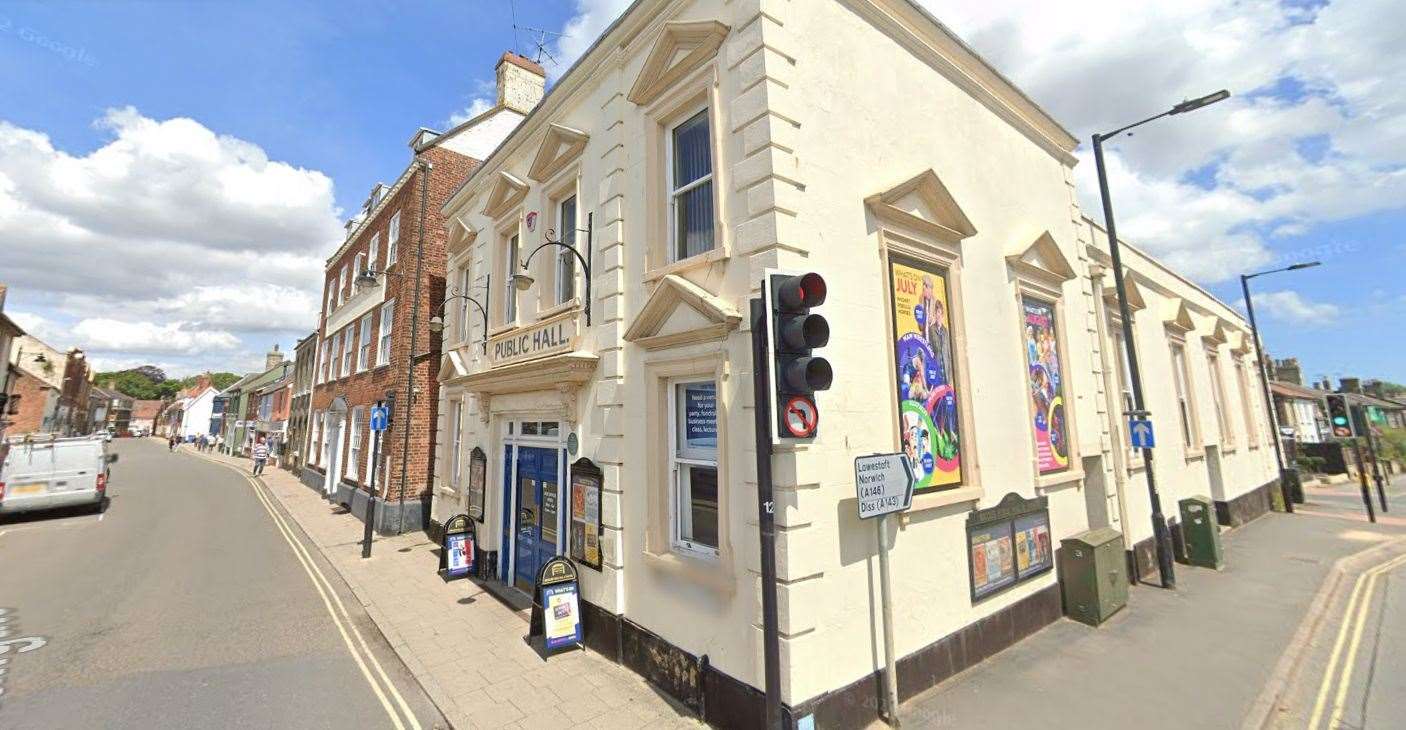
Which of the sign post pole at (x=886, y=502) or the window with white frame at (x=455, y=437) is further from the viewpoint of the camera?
the window with white frame at (x=455, y=437)

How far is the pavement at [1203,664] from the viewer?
5047 mm

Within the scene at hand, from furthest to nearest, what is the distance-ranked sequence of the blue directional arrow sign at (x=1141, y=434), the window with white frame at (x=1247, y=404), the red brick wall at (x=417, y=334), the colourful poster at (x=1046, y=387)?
the window with white frame at (x=1247, y=404), the red brick wall at (x=417, y=334), the blue directional arrow sign at (x=1141, y=434), the colourful poster at (x=1046, y=387)

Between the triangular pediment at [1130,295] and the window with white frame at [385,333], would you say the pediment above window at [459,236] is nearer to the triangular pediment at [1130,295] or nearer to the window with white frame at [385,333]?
the window with white frame at [385,333]

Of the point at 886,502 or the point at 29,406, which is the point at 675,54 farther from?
the point at 29,406

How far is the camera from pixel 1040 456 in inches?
314

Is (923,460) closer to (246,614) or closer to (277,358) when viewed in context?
(246,614)

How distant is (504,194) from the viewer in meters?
9.98

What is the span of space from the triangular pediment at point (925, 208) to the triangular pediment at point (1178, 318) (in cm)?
1074

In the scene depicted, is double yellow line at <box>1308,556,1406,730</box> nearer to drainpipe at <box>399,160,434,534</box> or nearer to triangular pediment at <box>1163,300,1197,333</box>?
triangular pediment at <box>1163,300,1197,333</box>

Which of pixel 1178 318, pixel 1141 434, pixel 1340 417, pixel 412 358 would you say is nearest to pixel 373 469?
pixel 412 358

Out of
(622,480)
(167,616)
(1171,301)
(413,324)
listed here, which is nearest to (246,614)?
(167,616)

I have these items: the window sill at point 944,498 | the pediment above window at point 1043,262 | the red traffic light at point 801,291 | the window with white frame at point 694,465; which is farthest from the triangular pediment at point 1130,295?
the red traffic light at point 801,291

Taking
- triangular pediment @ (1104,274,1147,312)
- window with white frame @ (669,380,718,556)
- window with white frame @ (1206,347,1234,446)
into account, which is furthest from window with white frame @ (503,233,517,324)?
window with white frame @ (1206,347,1234,446)

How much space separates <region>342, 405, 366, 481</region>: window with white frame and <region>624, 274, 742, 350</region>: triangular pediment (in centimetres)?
1456
